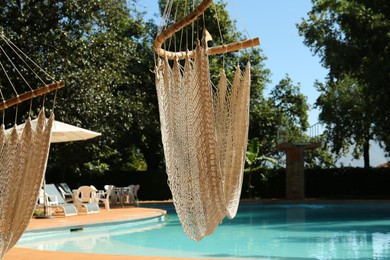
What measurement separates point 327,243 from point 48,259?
16.5 feet

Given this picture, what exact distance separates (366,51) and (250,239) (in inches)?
535

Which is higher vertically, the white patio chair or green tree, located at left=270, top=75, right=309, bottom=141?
green tree, located at left=270, top=75, right=309, bottom=141

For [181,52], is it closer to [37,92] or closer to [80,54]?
[37,92]

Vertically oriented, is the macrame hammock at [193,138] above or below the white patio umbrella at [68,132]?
below

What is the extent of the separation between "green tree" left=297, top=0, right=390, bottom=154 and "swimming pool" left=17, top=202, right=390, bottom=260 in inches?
275

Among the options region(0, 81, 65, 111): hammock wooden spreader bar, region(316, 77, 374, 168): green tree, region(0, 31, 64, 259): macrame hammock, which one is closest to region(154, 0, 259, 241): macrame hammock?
region(0, 31, 64, 259): macrame hammock

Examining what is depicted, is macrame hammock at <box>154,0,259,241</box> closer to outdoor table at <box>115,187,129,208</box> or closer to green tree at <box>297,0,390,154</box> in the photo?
outdoor table at <box>115,187,129,208</box>

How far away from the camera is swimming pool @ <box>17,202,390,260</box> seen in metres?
9.17

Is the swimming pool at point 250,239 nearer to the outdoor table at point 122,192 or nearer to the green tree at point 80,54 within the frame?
the outdoor table at point 122,192

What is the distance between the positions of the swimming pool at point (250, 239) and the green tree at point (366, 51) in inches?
275

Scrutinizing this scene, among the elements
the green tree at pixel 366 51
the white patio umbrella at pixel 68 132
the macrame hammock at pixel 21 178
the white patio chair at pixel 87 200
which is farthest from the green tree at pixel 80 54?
the macrame hammock at pixel 21 178

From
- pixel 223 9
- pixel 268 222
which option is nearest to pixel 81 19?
pixel 268 222

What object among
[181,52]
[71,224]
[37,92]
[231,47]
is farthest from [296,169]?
[181,52]

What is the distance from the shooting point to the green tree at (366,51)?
2134 cm
